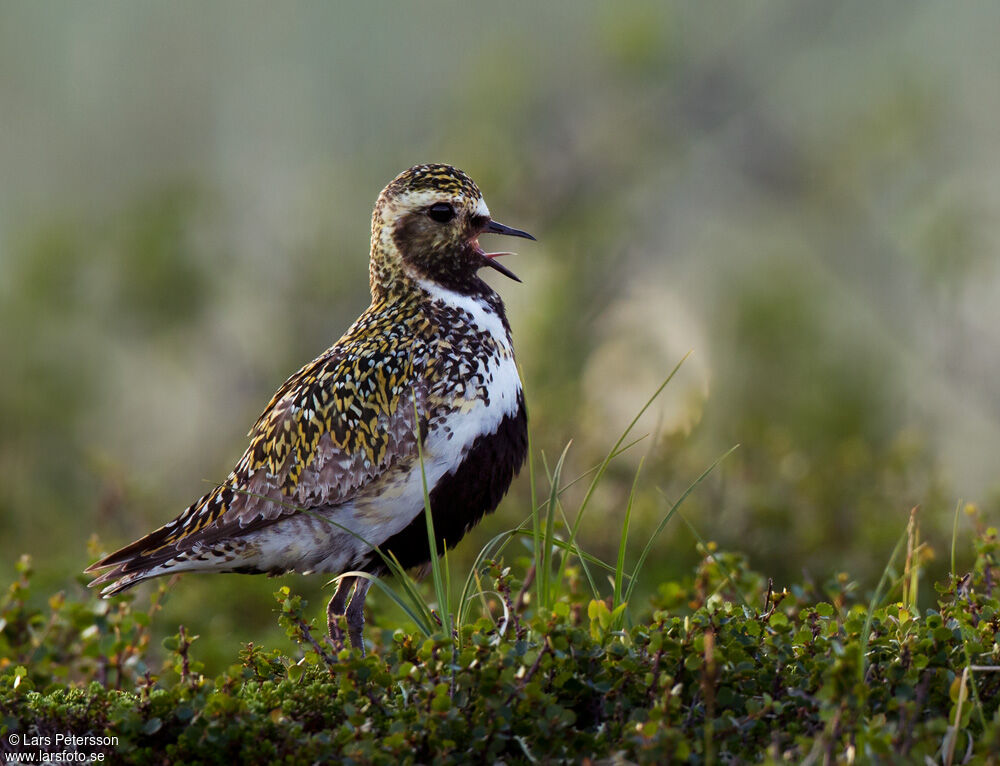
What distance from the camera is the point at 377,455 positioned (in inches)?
Answer: 182

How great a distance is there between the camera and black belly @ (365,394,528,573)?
4695mm

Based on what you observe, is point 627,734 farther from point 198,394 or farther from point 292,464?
point 198,394

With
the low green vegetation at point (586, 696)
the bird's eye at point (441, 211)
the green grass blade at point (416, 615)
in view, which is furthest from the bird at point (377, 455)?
the low green vegetation at point (586, 696)

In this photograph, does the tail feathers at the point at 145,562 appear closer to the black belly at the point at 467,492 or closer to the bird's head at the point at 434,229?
the black belly at the point at 467,492

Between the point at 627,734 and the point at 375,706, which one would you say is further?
the point at 375,706

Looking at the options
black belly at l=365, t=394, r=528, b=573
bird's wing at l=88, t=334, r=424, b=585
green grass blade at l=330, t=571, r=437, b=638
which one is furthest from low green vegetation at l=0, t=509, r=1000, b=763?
bird's wing at l=88, t=334, r=424, b=585

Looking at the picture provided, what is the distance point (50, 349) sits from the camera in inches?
501

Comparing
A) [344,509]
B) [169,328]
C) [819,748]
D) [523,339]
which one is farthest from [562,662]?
[169,328]

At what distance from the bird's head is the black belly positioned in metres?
0.67

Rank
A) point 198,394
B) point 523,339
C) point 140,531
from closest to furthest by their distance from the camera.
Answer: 1. point 140,531
2. point 523,339
3. point 198,394

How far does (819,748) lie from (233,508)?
2.46m

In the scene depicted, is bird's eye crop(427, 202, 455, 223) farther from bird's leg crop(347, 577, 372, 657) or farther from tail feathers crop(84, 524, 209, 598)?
tail feathers crop(84, 524, 209, 598)

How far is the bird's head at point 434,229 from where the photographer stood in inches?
200

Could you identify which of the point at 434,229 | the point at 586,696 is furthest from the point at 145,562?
the point at 586,696
